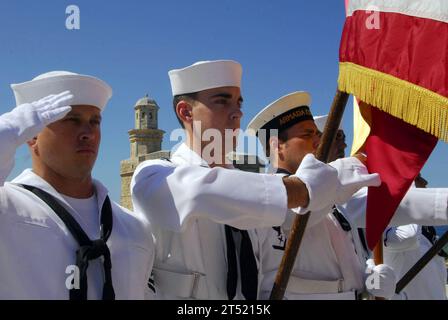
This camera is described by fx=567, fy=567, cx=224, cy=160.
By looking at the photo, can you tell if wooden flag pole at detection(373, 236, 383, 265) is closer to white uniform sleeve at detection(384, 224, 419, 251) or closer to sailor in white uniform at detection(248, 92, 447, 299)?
sailor in white uniform at detection(248, 92, 447, 299)

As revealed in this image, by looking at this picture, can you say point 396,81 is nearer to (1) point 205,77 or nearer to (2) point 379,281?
(1) point 205,77

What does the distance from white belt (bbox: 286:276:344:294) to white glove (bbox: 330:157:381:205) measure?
2.13 feet

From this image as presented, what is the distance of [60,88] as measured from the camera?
7.89 ft

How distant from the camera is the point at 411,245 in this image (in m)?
5.02

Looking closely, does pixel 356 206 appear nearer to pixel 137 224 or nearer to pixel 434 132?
pixel 434 132

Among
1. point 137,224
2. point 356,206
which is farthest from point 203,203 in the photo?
point 356,206

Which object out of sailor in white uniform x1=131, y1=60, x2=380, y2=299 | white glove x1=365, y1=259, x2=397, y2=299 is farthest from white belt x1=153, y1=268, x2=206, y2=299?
white glove x1=365, y1=259, x2=397, y2=299

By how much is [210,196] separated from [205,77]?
813 mm

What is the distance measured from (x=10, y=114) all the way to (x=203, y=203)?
0.75m

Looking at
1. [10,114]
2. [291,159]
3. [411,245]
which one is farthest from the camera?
[411,245]

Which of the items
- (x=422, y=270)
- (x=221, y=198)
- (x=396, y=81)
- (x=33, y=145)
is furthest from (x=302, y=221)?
(x=422, y=270)

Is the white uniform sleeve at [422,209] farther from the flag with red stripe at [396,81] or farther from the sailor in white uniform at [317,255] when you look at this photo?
the flag with red stripe at [396,81]
